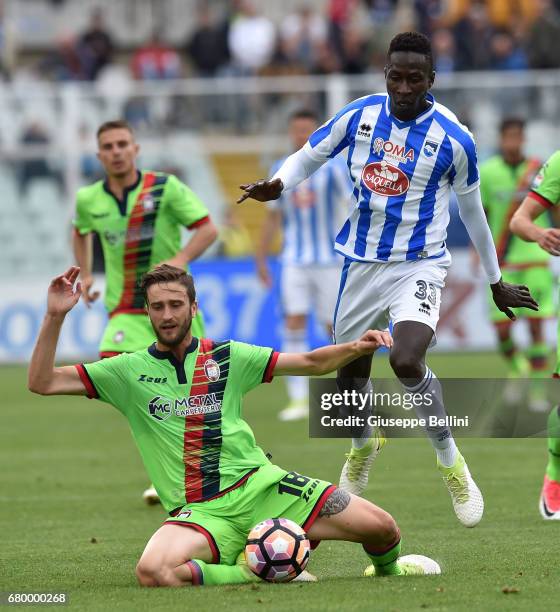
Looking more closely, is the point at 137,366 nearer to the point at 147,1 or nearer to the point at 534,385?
the point at 534,385

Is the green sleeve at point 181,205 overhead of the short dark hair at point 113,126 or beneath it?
beneath

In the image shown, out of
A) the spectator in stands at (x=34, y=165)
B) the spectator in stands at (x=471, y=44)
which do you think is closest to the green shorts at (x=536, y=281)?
the spectator in stands at (x=34, y=165)

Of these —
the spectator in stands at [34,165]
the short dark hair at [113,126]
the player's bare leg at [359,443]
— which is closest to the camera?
the player's bare leg at [359,443]

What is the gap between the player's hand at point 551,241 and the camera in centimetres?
804

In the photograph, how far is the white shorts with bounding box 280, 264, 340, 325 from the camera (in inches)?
556

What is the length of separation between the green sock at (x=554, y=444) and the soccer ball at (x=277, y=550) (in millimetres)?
2371

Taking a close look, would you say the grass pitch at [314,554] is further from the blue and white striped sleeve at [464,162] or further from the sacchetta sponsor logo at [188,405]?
the blue and white striped sleeve at [464,162]

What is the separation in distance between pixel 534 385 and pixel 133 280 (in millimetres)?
3737

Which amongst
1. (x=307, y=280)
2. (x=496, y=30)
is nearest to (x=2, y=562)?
(x=307, y=280)

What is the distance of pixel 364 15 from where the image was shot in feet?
84.1

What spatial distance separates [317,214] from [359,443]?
6.08 metres

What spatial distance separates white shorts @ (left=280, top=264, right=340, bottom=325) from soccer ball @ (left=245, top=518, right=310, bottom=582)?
7.69 metres

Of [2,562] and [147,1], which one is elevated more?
[147,1]

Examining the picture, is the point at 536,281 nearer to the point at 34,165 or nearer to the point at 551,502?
the point at 551,502
